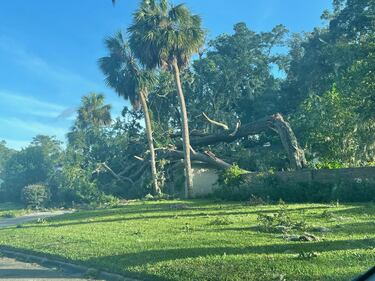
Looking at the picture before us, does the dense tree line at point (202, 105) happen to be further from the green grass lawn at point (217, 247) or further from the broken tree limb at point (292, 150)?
the green grass lawn at point (217, 247)

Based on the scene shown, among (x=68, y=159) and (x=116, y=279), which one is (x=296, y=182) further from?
(x=68, y=159)

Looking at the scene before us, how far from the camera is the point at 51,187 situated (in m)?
48.7

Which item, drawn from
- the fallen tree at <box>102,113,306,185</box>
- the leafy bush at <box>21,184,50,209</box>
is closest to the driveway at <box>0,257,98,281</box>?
the fallen tree at <box>102,113,306,185</box>

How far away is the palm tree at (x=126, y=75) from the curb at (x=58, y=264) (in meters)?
24.1

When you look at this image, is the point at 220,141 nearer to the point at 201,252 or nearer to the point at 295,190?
the point at 295,190

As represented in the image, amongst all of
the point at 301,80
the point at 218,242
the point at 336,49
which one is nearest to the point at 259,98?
the point at 301,80

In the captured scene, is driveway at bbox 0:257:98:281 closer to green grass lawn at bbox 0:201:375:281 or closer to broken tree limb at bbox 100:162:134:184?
green grass lawn at bbox 0:201:375:281

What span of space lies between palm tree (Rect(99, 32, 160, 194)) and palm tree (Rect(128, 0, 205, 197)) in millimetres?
4786

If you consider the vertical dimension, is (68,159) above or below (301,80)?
below

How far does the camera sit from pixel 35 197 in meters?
45.7

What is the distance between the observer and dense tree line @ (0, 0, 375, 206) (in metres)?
31.3

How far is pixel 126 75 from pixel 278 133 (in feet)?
44.0

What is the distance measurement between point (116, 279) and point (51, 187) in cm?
4046

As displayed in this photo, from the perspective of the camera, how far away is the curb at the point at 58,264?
33.6 ft
